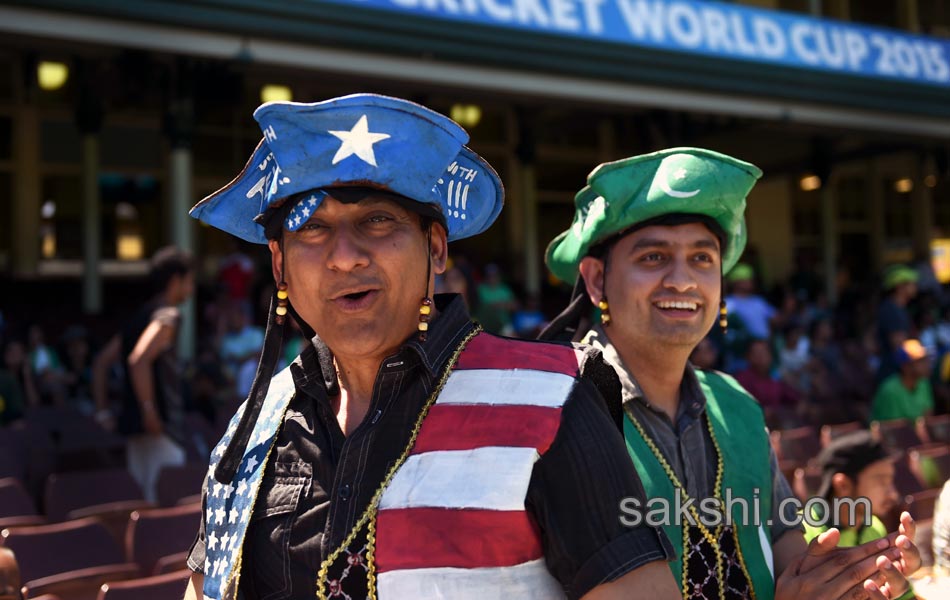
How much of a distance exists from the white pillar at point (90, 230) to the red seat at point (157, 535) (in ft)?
24.2

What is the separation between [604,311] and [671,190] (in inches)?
12.8

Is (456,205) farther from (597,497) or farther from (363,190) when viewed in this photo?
(597,497)

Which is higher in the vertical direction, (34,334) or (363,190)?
(34,334)

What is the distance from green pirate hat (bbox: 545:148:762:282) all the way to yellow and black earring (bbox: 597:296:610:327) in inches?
5.5

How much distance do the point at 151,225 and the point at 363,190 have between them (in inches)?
488

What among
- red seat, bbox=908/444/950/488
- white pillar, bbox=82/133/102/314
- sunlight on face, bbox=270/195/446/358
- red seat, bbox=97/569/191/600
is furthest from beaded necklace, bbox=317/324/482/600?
white pillar, bbox=82/133/102/314

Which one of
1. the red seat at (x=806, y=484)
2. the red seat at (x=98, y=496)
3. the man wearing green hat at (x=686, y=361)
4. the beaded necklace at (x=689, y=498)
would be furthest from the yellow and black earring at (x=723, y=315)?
the red seat at (x=98, y=496)

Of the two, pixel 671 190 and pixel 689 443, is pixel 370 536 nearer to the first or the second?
pixel 689 443

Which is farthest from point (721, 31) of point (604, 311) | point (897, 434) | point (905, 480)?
point (604, 311)

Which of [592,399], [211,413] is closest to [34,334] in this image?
[211,413]

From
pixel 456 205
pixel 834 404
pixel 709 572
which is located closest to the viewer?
pixel 456 205

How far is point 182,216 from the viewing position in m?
8.67

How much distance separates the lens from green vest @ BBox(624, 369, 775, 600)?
1.93 m

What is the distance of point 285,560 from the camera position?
1474 mm
